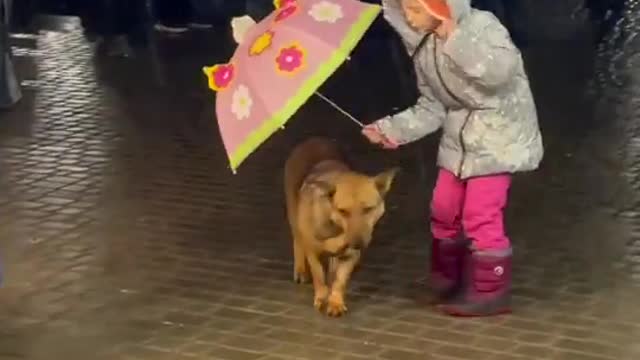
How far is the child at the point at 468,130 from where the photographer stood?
14.5ft

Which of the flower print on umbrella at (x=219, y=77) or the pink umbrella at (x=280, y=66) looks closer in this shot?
the pink umbrella at (x=280, y=66)

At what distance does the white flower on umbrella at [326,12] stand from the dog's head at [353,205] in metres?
0.52

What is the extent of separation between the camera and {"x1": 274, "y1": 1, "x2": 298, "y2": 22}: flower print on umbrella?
15.2 feet

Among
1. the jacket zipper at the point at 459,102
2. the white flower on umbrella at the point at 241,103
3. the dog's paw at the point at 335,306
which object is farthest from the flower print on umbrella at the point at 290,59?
the dog's paw at the point at 335,306

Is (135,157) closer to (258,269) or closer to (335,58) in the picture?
(258,269)

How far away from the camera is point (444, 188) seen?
4.74 meters

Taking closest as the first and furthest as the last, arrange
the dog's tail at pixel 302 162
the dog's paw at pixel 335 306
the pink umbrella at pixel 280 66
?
the pink umbrella at pixel 280 66 < the dog's paw at pixel 335 306 < the dog's tail at pixel 302 162

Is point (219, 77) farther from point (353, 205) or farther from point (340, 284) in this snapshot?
point (340, 284)

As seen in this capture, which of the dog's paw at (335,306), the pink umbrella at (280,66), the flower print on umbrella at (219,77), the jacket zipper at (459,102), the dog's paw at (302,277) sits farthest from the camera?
the dog's paw at (302,277)

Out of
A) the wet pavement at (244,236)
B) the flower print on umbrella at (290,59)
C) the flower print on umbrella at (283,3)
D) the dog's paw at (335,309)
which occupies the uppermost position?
the flower print on umbrella at (283,3)

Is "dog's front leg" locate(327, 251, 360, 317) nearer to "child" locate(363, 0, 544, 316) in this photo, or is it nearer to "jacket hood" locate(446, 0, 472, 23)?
"child" locate(363, 0, 544, 316)

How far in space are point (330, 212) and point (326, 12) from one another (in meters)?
0.66

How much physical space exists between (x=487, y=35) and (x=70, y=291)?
1.75 meters

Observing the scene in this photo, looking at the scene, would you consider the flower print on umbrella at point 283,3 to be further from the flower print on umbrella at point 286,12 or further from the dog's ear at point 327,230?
the dog's ear at point 327,230
